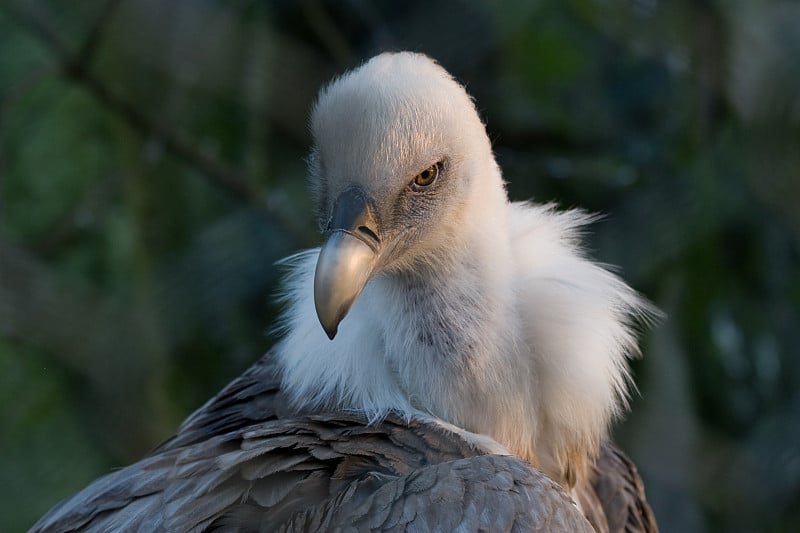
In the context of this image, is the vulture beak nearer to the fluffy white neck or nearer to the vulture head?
the vulture head

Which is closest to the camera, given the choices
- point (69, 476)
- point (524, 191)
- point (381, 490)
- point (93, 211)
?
point (381, 490)

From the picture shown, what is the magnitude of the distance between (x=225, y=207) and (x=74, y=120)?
42cm

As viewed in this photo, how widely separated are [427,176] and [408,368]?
248 mm

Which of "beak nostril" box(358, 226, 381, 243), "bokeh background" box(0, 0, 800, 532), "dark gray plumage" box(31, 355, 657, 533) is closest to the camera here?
"dark gray plumage" box(31, 355, 657, 533)

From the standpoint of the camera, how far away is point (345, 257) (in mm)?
1268

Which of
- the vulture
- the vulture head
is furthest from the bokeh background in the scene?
the vulture head

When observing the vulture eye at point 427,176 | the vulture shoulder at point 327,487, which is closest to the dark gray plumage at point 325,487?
the vulture shoulder at point 327,487

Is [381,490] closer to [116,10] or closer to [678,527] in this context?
[116,10]

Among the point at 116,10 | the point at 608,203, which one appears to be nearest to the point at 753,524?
the point at 608,203

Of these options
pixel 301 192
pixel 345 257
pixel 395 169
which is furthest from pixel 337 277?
pixel 301 192

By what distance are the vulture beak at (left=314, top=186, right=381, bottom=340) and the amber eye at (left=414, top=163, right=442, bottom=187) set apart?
0.09 meters

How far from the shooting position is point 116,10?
8.05 ft

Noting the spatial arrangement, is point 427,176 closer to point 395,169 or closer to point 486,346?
point 395,169

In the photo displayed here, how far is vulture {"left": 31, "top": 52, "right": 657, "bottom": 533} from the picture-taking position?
1.25 metres
